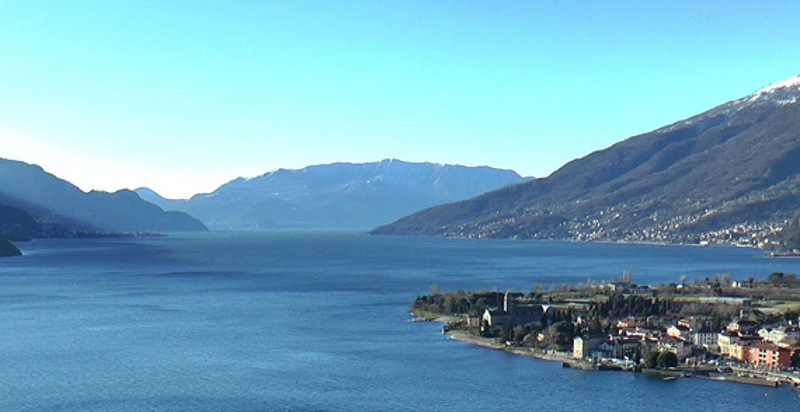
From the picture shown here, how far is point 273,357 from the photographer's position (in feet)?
157

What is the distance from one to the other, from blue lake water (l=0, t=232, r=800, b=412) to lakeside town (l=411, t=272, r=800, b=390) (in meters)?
1.74

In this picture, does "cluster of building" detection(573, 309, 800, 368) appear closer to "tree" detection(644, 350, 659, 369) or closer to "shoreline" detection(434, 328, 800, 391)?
"shoreline" detection(434, 328, 800, 391)

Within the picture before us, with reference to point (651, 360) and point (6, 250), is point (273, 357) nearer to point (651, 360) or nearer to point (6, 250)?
point (651, 360)

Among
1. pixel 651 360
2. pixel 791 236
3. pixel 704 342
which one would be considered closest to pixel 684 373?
pixel 651 360

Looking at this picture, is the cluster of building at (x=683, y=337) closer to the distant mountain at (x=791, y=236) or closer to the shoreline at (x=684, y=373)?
the shoreline at (x=684, y=373)

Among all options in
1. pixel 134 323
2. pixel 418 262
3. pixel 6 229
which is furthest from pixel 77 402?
pixel 6 229

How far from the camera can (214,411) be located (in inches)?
1454

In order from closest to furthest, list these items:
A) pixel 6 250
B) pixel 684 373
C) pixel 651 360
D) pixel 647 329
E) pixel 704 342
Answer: pixel 684 373 < pixel 651 360 < pixel 704 342 < pixel 647 329 < pixel 6 250

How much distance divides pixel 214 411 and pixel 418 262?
9357 cm

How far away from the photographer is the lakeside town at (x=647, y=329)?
1730 inches

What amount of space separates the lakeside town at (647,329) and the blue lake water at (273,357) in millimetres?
1743

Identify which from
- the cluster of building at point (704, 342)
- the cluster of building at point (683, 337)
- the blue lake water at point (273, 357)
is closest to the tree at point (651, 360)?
the blue lake water at point (273, 357)

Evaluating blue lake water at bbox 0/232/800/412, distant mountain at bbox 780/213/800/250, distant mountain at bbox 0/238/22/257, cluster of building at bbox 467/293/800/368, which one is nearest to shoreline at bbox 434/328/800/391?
blue lake water at bbox 0/232/800/412

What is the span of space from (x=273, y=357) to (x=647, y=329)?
20.5 meters
